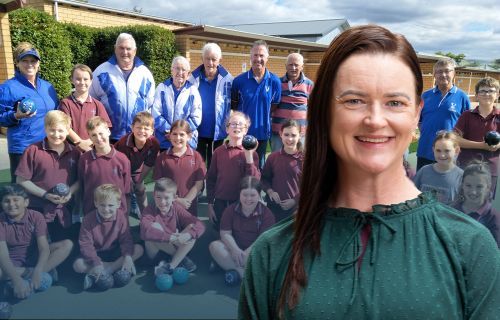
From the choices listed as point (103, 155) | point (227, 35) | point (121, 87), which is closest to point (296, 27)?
point (227, 35)

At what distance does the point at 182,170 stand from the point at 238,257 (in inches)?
35.7

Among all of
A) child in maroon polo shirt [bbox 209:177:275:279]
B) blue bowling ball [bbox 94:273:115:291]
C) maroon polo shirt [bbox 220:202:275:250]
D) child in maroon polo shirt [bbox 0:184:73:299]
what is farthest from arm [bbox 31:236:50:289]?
maroon polo shirt [bbox 220:202:275:250]

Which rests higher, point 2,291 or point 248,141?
point 248,141

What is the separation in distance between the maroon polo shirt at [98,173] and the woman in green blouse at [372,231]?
286 centimetres

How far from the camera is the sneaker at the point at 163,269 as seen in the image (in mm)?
3493

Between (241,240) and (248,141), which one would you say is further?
(248,141)

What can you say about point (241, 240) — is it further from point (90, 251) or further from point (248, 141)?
point (90, 251)

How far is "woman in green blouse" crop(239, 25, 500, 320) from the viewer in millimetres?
865

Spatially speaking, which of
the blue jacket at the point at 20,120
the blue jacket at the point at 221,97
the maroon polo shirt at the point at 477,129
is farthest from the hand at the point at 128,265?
the maroon polo shirt at the point at 477,129

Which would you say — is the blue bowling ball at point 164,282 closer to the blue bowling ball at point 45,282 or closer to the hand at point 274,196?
the blue bowling ball at point 45,282

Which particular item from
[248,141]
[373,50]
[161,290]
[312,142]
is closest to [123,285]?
[161,290]

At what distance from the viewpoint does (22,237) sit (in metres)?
3.30

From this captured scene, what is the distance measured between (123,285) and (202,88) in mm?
2284

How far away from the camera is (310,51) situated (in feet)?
65.6
